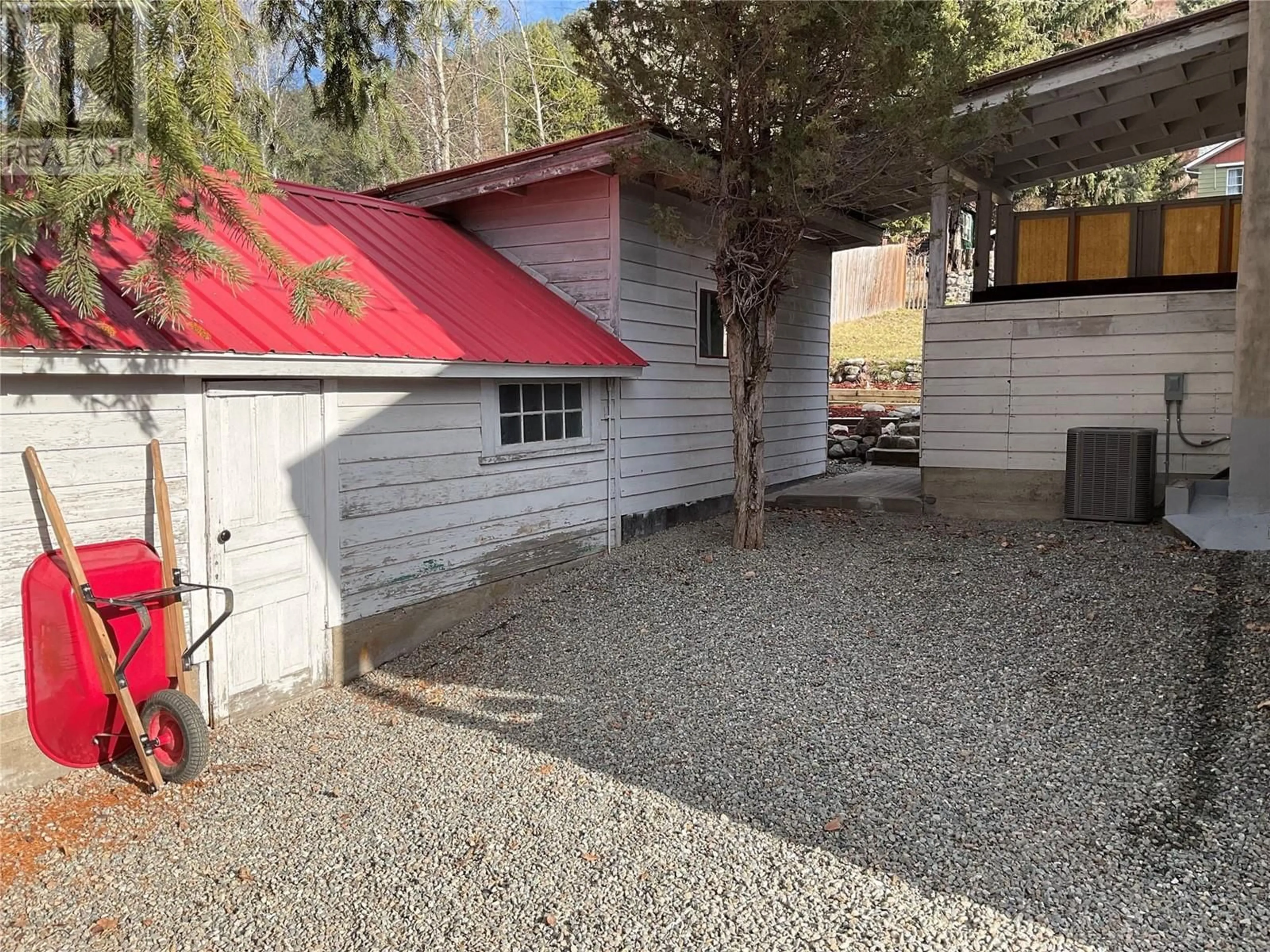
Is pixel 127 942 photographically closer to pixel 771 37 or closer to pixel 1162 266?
pixel 771 37

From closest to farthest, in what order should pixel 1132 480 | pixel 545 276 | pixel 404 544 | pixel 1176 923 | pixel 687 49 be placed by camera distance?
pixel 1176 923, pixel 404 544, pixel 687 49, pixel 1132 480, pixel 545 276

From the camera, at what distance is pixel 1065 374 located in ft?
28.1

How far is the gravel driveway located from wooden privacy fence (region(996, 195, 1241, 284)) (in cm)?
310

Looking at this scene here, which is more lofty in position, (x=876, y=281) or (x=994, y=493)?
(x=876, y=281)

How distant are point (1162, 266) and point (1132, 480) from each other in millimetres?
2032

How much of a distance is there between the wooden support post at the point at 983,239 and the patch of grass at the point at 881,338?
1370 centimetres

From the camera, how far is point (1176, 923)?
121 inches

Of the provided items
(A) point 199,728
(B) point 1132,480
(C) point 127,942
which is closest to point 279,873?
(C) point 127,942

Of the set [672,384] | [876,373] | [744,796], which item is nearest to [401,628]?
[744,796]

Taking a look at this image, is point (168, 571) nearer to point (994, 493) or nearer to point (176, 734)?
point (176, 734)

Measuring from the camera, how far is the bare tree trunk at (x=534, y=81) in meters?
22.0

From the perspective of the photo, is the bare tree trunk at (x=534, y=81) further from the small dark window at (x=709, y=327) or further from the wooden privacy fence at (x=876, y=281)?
the small dark window at (x=709, y=327)

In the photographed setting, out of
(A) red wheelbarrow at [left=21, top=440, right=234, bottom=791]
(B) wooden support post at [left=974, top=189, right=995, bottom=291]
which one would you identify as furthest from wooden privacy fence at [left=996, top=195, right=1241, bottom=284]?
(A) red wheelbarrow at [left=21, top=440, right=234, bottom=791]

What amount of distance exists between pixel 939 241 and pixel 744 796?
6.22m
